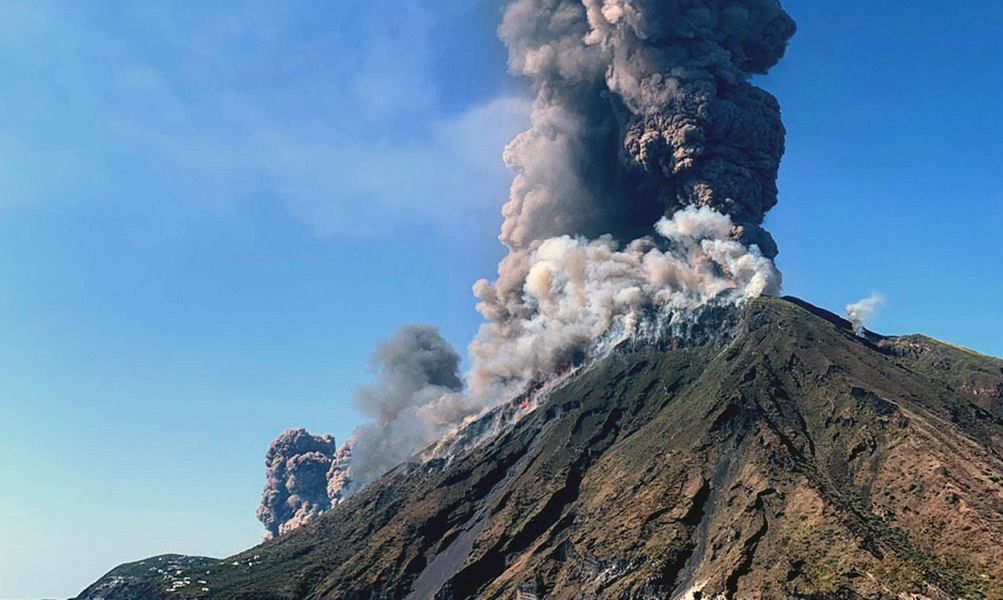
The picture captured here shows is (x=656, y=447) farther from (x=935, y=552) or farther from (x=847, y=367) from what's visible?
(x=935, y=552)

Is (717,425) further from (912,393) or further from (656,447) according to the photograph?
(912,393)

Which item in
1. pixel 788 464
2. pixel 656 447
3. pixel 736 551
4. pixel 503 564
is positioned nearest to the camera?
pixel 736 551

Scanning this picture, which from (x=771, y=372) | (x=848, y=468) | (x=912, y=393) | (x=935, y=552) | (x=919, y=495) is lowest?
(x=935, y=552)

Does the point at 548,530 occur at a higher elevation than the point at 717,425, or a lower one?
lower

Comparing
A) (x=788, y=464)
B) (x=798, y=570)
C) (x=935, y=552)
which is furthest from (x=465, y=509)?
(x=935, y=552)

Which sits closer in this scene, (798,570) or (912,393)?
(798,570)

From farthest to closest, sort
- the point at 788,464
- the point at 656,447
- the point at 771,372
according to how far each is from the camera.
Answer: the point at 771,372, the point at 656,447, the point at 788,464
